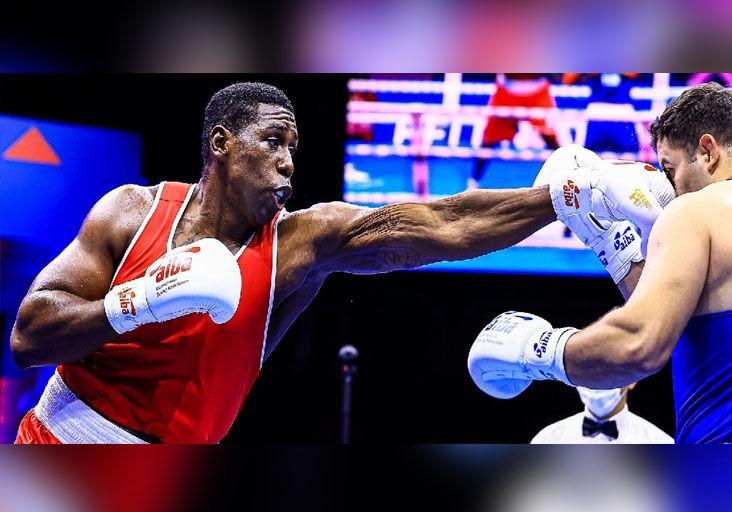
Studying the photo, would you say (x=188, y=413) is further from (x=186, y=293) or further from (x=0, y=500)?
(x=0, y=500)

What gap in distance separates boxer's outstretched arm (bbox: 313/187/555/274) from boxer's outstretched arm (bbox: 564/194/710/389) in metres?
0.73

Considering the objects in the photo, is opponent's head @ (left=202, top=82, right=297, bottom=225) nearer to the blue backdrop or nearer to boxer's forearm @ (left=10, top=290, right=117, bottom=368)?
boxer's forearm @ (left=10, top=290, right=117, bottom=368)

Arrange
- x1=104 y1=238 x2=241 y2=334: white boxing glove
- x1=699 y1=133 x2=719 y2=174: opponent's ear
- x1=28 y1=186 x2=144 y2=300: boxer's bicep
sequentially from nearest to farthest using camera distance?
x1=699 y1=133 x2=719 y2=174: opponent's ear, x1=104 y1=238 x2=241 y2=334: white boxing glove, x1=28 y1=186 x2=144 y2=300: boxer's bicep

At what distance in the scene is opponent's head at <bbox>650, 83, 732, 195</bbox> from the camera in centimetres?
221

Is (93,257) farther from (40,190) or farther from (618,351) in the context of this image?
(40,190)

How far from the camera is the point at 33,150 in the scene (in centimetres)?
540

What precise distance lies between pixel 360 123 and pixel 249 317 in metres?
2.93

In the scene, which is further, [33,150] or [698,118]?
[33,150]

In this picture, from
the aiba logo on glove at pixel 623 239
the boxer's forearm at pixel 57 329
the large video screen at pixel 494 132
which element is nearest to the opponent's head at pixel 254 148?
the boxer's forearm at pixel 57 329

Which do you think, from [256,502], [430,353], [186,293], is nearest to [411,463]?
[256,502]

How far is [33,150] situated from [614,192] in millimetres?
4095

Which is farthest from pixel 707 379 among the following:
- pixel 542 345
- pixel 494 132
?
pixel 494 132

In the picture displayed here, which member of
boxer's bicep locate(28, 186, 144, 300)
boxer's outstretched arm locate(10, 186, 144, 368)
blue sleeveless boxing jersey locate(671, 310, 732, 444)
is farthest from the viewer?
boxer's bicep locate(28, 186, 144, 300)

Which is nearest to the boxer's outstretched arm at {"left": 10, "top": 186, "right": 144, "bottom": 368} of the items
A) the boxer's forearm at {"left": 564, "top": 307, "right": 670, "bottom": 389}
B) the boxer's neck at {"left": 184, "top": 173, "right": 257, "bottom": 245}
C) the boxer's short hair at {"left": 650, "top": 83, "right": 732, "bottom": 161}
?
the boxer's neck at {"left": 184, "top": 173, "right": 257, "bottom": 245}
